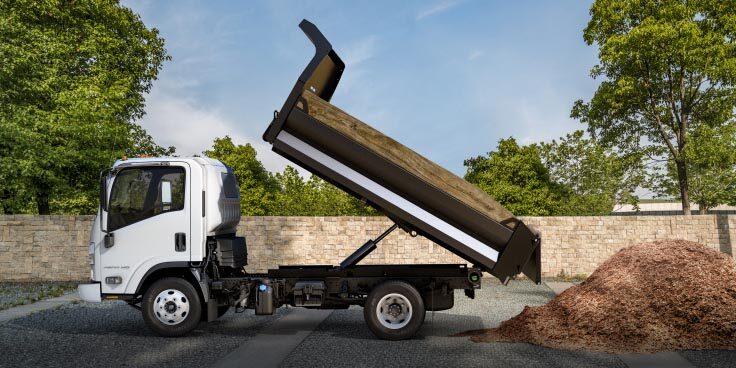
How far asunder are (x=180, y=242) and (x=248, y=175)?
Result: 32.3 meters

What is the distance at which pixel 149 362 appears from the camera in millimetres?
7055

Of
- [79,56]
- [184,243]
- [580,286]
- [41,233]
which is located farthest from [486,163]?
[184,243]

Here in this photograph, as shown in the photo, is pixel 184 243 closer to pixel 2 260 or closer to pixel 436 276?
pixel 436 276

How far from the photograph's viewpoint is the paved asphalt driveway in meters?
7.05

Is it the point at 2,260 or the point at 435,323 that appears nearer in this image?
the point at 435,323

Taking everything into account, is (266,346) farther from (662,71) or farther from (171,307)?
(662,71)

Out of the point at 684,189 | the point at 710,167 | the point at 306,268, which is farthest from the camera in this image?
the point at 710,167

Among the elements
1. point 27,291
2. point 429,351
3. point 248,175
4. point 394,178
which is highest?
point 248,175

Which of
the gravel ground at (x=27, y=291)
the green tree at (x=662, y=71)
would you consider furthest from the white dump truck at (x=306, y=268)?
the green tree at (x=662, y=71)

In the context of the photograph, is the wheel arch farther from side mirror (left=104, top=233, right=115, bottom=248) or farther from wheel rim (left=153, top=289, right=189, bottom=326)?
side mirror (left=104, top=233, right=115, bottom=248)

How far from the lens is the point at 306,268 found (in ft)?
28.5

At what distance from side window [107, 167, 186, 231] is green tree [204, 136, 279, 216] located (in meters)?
30.4

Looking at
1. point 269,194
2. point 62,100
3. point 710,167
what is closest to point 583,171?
point 710,167

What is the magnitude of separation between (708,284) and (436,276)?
3.59 metres
